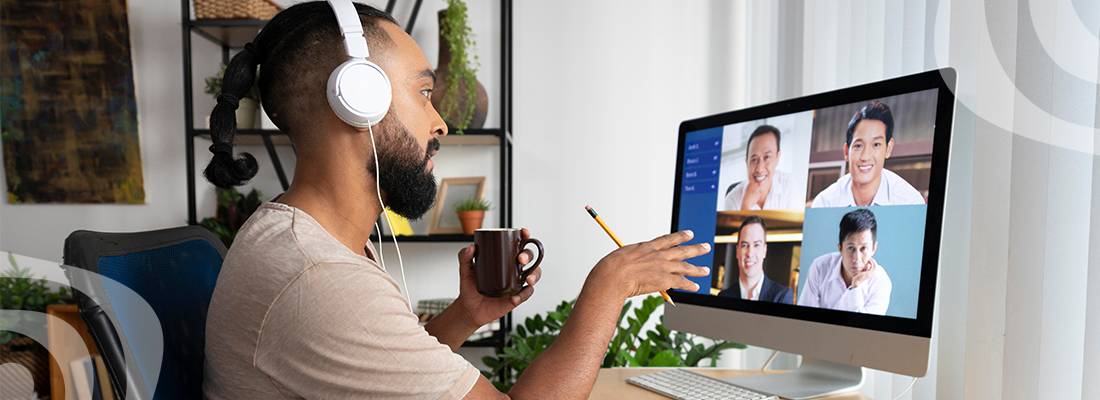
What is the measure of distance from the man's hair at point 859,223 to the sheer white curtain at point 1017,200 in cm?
22

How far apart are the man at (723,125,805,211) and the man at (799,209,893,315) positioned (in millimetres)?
97

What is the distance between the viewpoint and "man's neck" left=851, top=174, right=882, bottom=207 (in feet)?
2.73

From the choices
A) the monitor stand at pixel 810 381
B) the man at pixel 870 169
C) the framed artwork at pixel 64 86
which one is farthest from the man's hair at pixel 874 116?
the framed artwork at pixel 64 86

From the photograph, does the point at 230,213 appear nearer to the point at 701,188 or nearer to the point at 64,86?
the point at 64,86

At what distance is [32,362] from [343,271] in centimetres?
202

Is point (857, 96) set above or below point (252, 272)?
above

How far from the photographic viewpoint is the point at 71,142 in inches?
87.0

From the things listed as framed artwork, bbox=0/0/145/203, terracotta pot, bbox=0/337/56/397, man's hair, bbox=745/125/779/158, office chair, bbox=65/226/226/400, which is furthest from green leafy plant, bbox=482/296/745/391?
framed artwork, bbox=0/0/145/203

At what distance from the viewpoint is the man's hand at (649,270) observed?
76 cm

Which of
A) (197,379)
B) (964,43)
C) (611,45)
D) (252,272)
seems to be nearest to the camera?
(252,272)

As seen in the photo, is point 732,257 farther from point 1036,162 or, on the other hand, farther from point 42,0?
point 42,0

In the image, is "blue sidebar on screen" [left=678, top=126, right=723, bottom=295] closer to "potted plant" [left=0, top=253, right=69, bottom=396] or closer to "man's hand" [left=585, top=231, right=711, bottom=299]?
"man's hand" [left=585, top=231, right=711, bottom=299]

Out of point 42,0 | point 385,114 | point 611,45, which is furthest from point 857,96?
point 42,0

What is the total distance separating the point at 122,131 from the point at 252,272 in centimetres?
A: 198
